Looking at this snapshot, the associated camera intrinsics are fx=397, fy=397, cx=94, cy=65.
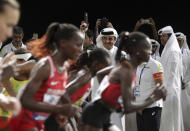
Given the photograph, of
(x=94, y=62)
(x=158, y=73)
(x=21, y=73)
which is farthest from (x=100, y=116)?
(x=158, y=73)

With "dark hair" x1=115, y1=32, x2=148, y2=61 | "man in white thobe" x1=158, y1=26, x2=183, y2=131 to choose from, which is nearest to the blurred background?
"man in white thobe" x1=158, y1=26, x2=183, y2=131

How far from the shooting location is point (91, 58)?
16.6 ft

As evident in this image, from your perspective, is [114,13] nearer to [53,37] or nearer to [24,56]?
[24,56]

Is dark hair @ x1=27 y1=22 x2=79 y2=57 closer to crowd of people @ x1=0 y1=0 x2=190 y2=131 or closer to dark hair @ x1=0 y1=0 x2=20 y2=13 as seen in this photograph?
crowd of people @ x1=0 y1=0 x2=190 y2=131

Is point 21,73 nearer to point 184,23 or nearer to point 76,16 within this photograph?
point 76,16

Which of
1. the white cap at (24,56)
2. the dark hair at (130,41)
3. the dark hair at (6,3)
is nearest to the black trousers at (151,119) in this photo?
the white cap at (24,56)

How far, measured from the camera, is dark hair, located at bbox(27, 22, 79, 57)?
3.74 meters

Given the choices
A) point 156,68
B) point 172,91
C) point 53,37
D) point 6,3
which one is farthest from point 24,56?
point 172,91

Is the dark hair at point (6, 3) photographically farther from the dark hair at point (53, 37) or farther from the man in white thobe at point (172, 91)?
the man in white thobe at point (172, 91)

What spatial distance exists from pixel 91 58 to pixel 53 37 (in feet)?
4.12

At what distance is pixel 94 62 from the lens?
4.98 m

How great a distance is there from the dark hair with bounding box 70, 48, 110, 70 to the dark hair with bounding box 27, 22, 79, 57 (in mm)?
1151

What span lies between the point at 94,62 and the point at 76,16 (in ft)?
17.2

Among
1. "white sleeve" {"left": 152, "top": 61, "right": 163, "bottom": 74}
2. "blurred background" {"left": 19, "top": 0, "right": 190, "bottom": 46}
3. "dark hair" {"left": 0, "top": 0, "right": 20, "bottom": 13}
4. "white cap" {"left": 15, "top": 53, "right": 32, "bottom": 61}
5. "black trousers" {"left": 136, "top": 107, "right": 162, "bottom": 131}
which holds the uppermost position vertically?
"dark hair" {"left": 0, "top": 0, "right": 20, "bottom": 13}
